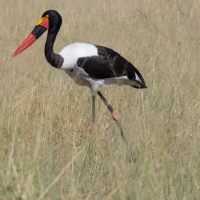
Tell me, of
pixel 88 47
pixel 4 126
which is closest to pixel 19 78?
pixel 88 47

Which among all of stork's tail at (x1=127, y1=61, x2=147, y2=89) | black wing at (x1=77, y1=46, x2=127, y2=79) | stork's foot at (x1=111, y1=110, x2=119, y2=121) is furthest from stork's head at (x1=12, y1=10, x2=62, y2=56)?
stork's foot at (x1=111, y1=110, x2=119, y2=121)

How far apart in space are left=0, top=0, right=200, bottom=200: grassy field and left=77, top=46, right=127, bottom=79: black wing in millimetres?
196

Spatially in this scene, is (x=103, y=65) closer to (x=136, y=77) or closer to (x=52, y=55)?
(x=136, y=77)

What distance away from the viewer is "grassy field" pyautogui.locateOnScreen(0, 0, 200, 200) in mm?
2895

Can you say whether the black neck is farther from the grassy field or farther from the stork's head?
the grassy field

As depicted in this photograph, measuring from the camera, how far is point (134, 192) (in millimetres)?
2764

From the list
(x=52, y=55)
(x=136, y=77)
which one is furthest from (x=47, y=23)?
(x=136, y=77)

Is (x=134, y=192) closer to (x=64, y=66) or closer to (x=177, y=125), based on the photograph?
(x=177, y=125)

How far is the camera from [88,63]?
5.00 metres

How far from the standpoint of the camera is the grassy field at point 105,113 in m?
2.89

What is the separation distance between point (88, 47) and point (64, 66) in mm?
345

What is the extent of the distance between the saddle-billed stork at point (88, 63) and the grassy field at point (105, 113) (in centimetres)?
11

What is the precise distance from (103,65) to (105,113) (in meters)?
0.40

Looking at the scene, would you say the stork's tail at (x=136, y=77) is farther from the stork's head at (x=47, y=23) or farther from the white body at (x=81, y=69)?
the stork's head at (x=47, y=23)
